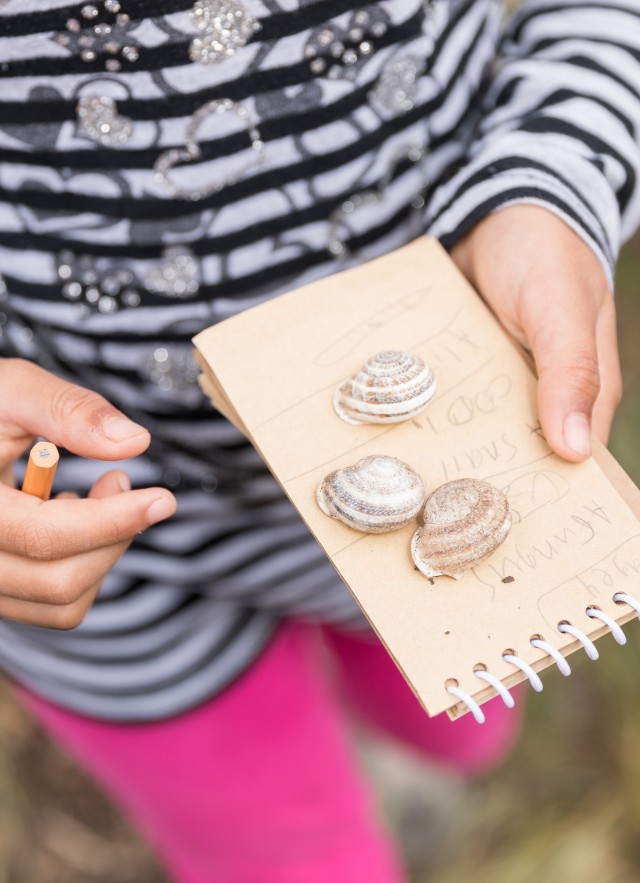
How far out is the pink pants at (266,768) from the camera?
34.1 inches

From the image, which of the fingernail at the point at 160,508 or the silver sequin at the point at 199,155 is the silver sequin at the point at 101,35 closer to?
the silver sequin at the point at 199,155

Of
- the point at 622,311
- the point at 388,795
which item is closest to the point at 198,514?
the point at 388,795

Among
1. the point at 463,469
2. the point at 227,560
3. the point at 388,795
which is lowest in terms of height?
the point at 388,795

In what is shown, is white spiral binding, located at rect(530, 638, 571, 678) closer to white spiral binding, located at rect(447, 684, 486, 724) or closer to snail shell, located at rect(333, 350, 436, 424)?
white spiral binding, located at rect(447, 684, 486, 724)

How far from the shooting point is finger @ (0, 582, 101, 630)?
0.55 metres

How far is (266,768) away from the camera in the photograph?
92 cm

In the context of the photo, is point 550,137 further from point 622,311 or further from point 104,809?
point 104,809

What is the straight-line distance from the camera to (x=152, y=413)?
0.68 m

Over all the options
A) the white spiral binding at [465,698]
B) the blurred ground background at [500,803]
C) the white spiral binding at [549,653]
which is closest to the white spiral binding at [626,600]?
the white spiral binding at [549,653]


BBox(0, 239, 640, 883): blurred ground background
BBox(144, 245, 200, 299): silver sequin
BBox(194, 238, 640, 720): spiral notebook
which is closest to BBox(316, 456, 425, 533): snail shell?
BBox(194, 238, 640, 720): spiral notebook

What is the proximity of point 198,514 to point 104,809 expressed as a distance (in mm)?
1057

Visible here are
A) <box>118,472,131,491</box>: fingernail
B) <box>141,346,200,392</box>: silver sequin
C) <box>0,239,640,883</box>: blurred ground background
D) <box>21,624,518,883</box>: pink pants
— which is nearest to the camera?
<box>118,472,131,491</box>: fingernail

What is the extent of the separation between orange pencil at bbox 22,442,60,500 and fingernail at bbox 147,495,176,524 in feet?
0.20

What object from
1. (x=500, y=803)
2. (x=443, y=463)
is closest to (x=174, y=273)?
(x=443, y=463)
